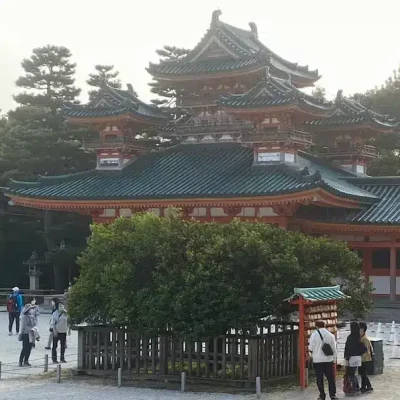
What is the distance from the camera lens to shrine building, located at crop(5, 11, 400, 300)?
35969mm

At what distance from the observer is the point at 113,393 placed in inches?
754

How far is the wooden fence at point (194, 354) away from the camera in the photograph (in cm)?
1953

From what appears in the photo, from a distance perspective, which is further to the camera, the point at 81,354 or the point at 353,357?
the point at 81,354

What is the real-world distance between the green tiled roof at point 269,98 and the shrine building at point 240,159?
0.17ft

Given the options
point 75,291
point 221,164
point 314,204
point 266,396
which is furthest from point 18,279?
point 266,396

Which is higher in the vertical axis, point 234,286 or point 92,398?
point 234,286

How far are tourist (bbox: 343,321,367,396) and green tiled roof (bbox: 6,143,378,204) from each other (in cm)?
1489

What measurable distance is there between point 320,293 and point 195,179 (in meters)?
19.0

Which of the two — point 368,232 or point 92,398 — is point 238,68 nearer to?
point 368,232

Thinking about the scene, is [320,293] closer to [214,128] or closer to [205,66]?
[214,128]

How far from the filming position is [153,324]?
769 inches

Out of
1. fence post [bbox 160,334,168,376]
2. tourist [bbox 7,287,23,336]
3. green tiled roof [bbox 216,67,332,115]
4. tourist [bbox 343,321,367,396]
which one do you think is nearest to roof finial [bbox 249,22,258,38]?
green tiled roof [bbox 216,67,332,115]

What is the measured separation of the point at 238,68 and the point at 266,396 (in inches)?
928

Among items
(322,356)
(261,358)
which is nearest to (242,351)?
(261,358)
